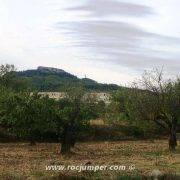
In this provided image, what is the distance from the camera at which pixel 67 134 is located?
39.8 m

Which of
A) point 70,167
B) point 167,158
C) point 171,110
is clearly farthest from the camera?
point 171,110

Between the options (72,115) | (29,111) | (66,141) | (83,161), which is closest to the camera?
(83,161)

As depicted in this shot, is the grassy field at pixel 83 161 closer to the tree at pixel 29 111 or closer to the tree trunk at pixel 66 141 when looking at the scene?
the tree trunk at pixel 66 141

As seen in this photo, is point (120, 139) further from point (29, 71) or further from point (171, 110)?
point (29, 71)

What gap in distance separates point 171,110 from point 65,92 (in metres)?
8.86

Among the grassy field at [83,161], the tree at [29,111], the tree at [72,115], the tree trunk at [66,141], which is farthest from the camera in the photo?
the tree at [29,111]

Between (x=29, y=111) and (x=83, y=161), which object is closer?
(x=83, y=161)

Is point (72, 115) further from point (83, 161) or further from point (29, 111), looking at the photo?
point (83, 161)

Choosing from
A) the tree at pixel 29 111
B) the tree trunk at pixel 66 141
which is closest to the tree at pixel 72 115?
the tree trunk at pixel 66 141

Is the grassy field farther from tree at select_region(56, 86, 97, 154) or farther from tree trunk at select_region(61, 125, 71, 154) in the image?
tree at select_region(56, 86, 97, 154)

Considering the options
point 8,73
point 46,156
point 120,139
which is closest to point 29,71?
point 8,73

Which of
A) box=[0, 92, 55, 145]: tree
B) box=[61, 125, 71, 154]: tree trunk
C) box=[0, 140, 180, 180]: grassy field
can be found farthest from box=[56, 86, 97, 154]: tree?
box=[0, 140, 180, 180]: grassy field

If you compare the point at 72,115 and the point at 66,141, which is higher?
the point at 72,115

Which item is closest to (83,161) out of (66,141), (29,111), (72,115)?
(66,141)
